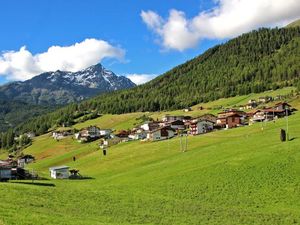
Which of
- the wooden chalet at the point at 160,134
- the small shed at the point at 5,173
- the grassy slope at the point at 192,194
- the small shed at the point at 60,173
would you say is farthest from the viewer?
the wooden chalet at the point at 160,134

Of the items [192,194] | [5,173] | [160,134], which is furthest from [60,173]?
[160,134]

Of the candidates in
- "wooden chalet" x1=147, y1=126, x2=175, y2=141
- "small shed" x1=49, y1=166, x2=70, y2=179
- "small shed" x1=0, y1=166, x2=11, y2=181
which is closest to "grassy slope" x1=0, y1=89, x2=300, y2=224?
"small shed" x1=0, y1=166, x2=11, y2=181

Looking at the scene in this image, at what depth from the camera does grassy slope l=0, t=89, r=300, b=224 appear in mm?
46156

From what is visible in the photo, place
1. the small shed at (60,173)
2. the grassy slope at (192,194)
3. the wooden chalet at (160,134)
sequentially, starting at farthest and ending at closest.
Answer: the wooden chalet at (160,134) < the small shed at (60,173) < the grassy slope at (192,194)

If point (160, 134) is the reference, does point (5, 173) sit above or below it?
below

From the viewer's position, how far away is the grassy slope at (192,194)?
46.2 m

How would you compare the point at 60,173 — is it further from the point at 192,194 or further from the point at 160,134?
the point at 160,134

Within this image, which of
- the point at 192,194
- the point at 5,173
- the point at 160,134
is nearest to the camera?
the point at 192,194

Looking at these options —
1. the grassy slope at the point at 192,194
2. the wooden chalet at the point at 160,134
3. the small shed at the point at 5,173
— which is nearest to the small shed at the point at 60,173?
the small shed at the point at 5,173

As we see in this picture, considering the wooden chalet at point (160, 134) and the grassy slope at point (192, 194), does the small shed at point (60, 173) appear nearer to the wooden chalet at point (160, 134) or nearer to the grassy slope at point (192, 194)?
the grassy slope at point (192, 194)

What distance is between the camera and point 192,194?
208 feet

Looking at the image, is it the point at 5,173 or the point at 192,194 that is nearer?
the point at 192,194

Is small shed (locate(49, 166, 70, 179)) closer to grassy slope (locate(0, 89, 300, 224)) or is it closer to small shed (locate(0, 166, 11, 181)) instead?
small shed (locate(0, 166, 11, 181))

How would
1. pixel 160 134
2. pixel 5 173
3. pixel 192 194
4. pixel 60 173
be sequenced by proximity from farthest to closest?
1. pixel 160 134
2. pixel 60 173
3. pixel 5 173
4. pixel 192 194
